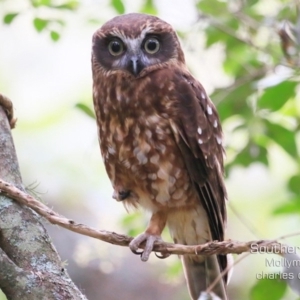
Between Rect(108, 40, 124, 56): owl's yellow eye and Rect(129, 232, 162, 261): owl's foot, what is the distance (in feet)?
2.85

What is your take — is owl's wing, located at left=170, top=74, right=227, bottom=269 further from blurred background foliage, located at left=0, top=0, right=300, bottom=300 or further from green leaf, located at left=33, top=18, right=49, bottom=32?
green leaf, located at left=33, top=18, right=49, bottom=32

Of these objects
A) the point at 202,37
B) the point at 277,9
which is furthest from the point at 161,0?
the point at 277,9

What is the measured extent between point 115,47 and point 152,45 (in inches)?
6.9

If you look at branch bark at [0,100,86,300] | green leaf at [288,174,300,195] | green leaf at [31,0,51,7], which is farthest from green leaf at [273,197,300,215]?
green leaf at [31,0,51,7]

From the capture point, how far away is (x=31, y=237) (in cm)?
205

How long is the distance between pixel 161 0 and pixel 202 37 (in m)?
0.34

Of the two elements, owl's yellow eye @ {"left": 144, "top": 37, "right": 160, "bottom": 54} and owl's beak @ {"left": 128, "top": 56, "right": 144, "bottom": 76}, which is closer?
owl's beak @ {"left": 128, "top": 56, "right": 144, "bottom": 76}

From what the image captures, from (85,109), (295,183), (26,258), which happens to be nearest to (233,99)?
(295,183)

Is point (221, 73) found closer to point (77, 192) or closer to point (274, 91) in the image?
point (274, 91)

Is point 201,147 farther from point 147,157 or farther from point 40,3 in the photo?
point 40,3

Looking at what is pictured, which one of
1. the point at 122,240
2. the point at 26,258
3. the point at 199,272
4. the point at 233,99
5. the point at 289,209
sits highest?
the point at 233,99

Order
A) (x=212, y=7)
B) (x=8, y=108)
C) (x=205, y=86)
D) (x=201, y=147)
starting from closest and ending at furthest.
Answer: (x=8, y=108) < (x=201, y=147) < (x=212, y=7) < (x=205, y=86)

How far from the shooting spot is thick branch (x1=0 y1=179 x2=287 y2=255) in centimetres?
182

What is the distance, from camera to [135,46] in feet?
9.78
